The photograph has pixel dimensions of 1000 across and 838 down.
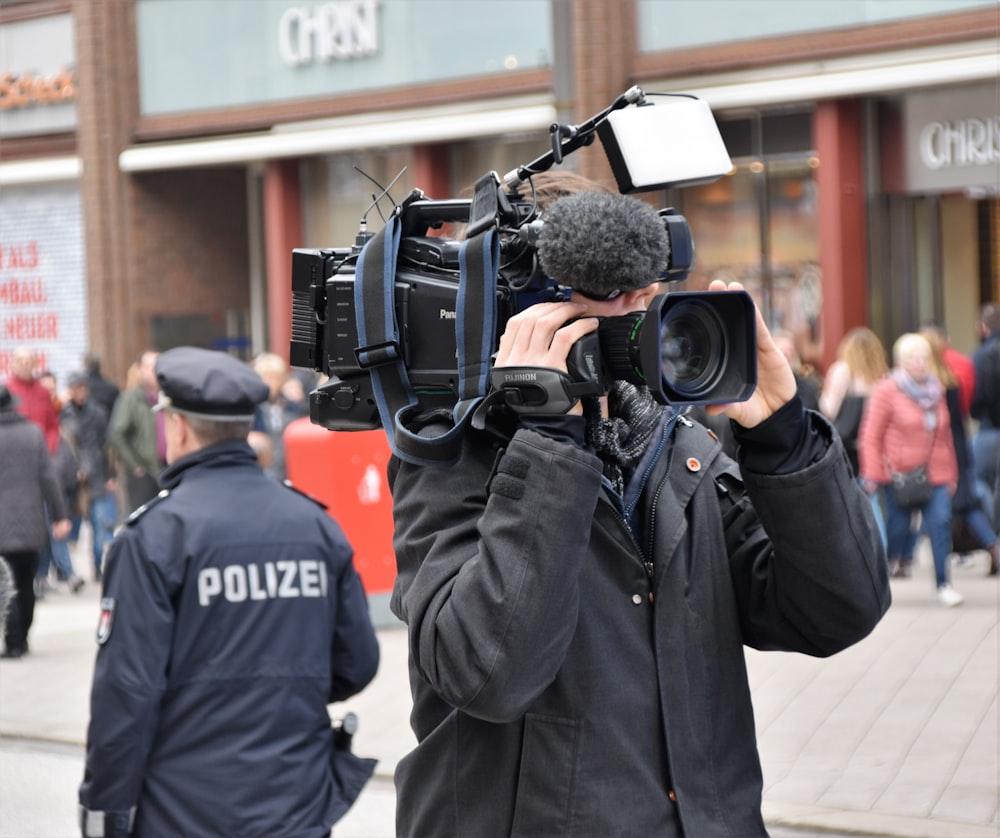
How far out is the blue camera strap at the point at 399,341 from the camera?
7.18 ft

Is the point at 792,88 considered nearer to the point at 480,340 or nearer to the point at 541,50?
the point at 541,50

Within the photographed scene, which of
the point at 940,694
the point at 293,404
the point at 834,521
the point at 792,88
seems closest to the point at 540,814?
the point at 834,521

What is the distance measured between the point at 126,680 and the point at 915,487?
→ 7.89 m

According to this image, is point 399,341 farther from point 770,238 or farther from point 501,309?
point 770,238

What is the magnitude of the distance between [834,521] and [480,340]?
57cm

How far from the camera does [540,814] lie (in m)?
2.21

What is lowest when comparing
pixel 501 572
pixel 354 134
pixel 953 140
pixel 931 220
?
pixel 501 572

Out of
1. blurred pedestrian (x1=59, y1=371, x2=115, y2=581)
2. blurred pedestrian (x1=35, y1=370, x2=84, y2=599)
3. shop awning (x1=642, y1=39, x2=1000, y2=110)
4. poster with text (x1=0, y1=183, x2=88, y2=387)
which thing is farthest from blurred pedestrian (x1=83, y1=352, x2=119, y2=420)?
shop awning (x1=642, y1=39, x2=1000, y2=110)

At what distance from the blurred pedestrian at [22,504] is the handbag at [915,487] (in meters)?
5.65

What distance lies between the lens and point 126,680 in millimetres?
3566

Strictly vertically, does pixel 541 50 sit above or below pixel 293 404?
above

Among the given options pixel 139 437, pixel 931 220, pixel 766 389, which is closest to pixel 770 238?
pixel 931 220

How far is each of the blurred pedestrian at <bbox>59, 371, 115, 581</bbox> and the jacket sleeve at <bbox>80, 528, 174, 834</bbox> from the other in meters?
10.5

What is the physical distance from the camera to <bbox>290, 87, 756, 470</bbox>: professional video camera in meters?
2.13
